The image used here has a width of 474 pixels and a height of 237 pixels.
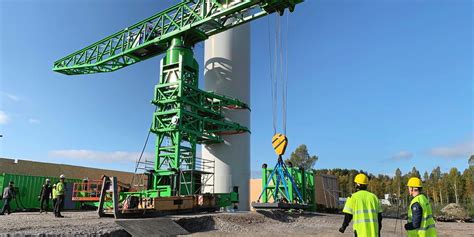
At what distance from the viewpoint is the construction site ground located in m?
8.50

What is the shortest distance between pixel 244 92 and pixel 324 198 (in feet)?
35.5

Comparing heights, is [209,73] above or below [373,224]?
above

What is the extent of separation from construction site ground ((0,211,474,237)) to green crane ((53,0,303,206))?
4.76m

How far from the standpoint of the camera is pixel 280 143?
46.0 ft

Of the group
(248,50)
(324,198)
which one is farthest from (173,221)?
(324,198)

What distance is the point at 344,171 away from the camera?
9531cm

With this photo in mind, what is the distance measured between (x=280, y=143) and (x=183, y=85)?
7.47 meters

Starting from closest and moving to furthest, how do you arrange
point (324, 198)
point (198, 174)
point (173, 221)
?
point (173, 221)
point (198, 174)
point (324, 198)

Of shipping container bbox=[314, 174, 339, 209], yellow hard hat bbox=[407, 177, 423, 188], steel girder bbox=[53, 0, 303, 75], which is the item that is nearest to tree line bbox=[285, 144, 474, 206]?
shipping container bbox=[314, 174, 339, 209]

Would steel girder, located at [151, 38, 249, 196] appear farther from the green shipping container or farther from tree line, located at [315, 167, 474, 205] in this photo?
tree line, located at [315, 167, 474, 205]

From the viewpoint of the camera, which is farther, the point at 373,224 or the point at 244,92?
the point at 244,92

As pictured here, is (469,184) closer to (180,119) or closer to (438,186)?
(438,186)

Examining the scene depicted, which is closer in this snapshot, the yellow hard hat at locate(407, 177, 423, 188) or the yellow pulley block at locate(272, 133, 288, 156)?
the yellow hard hat at locate(407, 177, 423, 188)

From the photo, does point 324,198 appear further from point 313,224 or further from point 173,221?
point 173,221
